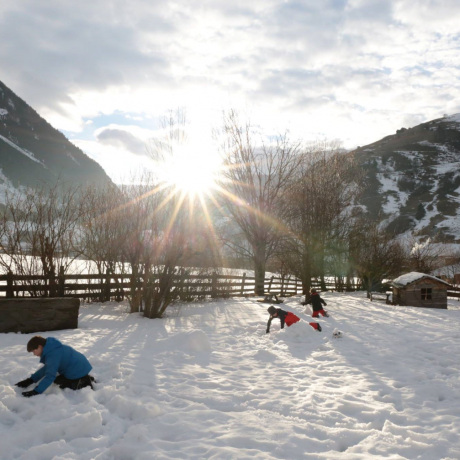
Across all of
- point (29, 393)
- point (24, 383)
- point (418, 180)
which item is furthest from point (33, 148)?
point (29, 393)

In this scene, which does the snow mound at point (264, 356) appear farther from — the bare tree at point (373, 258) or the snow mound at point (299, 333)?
the bare tree at point (373, 258)

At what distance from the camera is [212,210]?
817 inches

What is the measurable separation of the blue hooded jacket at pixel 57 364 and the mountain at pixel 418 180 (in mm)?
91888

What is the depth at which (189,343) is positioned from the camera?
7.41m

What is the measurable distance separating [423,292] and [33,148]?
170 m

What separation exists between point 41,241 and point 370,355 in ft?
31.9

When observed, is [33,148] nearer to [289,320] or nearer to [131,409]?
[289,320]

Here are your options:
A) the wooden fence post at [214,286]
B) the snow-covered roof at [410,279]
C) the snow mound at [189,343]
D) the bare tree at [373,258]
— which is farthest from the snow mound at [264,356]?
the bare tree at [373,258]

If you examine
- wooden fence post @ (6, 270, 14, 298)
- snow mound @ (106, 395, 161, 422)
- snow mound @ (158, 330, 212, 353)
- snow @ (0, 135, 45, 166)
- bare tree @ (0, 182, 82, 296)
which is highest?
snow @ (0, 135, 45, 166)

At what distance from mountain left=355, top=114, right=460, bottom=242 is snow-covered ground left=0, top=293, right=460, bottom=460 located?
8764 cm

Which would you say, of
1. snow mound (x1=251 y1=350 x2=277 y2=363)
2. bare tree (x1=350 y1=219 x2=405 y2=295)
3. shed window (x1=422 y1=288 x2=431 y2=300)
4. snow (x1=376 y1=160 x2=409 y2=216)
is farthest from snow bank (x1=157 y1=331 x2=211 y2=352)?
snow (x1=376 y1=160 x2=409 y2=216)

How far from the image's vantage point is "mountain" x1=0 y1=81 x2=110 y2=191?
432 feet

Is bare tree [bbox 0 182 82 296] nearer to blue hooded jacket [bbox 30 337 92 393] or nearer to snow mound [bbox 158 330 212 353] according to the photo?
snow mound [bbox 158 330 212 353]

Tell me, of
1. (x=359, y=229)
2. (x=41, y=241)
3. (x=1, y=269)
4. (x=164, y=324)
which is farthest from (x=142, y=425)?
(x=359, y=229)
